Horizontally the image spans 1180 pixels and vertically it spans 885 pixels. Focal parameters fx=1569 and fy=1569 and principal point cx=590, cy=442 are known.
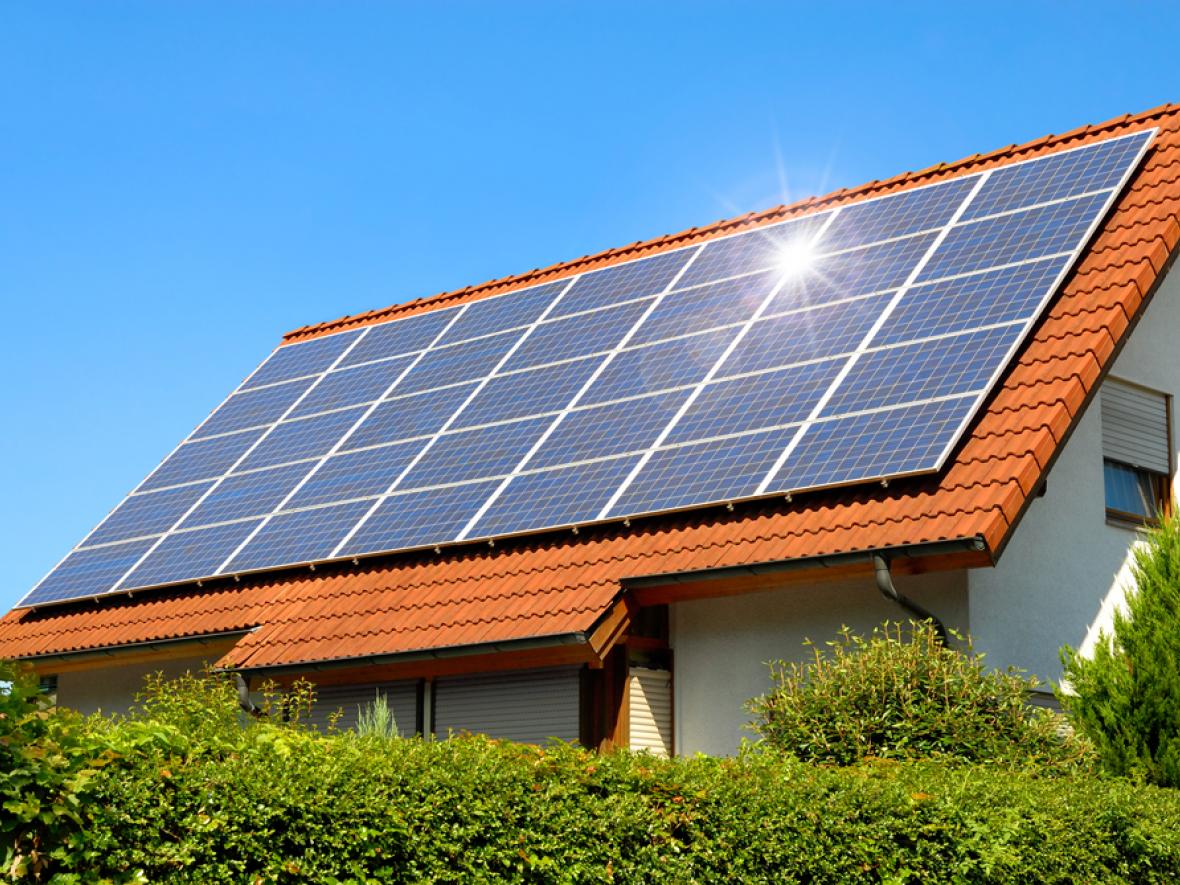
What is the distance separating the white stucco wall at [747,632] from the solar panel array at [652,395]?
1.19 metres

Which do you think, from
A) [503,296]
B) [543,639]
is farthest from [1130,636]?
[503,296]

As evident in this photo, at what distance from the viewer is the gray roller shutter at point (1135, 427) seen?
16.8 meters

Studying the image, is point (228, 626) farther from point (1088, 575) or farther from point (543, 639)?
point (1088, 575)

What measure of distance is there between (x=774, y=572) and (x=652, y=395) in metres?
3.48

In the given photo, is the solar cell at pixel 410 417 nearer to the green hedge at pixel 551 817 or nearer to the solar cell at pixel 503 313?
the solar cell at pixel 503 313

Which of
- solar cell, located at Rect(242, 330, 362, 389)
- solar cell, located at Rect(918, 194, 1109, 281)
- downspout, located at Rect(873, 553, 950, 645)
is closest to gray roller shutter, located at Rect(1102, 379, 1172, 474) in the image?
solar cell, located at Rect(918, 194, 1109, 281)

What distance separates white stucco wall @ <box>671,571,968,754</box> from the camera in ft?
47.2

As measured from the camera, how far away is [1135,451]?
55.9ft

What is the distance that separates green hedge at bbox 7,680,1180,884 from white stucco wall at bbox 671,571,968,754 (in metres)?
2.46

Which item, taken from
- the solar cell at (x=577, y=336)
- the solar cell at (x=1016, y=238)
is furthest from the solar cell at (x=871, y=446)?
the solar cell at (x=577, y=336)

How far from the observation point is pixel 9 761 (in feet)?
21.1

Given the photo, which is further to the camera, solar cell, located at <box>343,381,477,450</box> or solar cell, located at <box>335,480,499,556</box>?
solar cell, located at <box>343,381,477,450</box>

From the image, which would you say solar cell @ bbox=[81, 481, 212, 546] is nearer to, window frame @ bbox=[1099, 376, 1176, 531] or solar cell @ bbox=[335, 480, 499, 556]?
solar cell @ bbox=[335, 480, 499, 556]

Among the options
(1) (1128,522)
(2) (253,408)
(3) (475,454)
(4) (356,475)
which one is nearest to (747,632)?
(3) (475,454)
